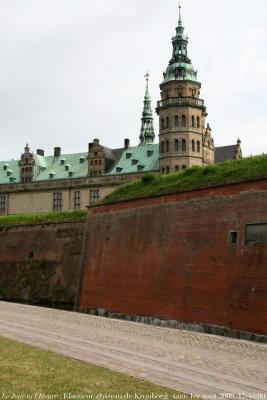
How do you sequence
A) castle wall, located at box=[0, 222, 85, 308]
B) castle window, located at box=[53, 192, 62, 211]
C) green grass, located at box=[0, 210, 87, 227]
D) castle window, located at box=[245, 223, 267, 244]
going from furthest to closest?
castle window, located at box=[53, 192, 62, 211]
green grass, located at box=[0, 210, 87, 227]
castle wall, located at box=[0, 222, 85, 308]
castle window, located at box=[245, 223, 267, 244]

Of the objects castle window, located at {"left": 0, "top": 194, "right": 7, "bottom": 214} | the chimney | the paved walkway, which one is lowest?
the paved walkway

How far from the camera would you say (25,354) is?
48.0 feet

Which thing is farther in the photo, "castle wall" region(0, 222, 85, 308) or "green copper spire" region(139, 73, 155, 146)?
"green copper spire" region(139, 73, 155, 146)

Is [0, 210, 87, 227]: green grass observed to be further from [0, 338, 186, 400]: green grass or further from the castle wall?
[0, 338, 186, 400]: green grass

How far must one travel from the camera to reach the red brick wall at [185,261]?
20078mm

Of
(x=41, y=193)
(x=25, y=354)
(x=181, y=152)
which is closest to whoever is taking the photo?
(x=25, y=354)

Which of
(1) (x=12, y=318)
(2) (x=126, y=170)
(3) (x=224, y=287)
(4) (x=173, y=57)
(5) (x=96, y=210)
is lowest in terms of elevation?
(1) (x=12, y=318)

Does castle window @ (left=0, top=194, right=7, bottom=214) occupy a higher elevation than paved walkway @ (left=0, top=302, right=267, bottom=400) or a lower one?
higher

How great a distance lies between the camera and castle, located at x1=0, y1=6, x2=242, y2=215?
197 ft

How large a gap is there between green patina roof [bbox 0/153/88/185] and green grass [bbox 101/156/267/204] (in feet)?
135

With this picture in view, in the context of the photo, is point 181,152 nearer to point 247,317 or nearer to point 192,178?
point 192,178

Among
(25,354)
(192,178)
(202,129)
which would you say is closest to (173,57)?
(202,129)

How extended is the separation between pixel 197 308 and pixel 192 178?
594cm

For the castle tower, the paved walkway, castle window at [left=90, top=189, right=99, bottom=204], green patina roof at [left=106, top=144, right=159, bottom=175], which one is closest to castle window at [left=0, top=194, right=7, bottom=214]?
castle window at [left=90, top=189, right=99, bottom=204]
